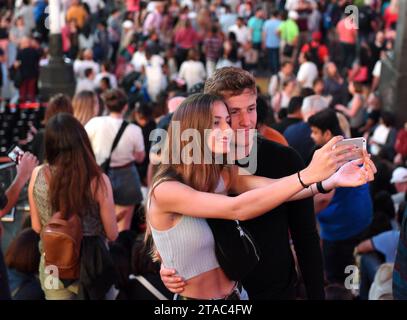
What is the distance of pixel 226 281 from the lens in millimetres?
2967

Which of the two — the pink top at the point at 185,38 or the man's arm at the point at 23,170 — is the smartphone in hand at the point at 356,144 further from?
the pink top at the point at 185,38

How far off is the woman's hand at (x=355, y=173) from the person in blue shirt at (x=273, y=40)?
13.6m

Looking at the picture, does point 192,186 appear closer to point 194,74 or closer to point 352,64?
point 194,74

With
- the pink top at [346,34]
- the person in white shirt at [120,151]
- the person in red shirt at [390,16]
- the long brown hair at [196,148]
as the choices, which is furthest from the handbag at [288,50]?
the long brown hair at [196,148]

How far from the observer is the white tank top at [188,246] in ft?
9.38

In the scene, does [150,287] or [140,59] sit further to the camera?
[140,59]

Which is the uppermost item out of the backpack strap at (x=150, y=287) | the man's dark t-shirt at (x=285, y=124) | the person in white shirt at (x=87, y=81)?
the man's dark t-shirt at (x=285, y=124)

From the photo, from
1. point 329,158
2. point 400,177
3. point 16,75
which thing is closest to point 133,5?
point 16,75

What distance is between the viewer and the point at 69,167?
14.0 feet

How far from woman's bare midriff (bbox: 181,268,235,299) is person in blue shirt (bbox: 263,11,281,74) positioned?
13445mm

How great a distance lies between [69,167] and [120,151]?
241 cm

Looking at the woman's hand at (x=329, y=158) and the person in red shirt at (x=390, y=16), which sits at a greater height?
the woman's hand at (x=329, y=158)

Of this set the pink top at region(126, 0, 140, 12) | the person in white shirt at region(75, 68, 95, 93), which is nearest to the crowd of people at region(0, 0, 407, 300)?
the person in white shirt at region(75, 68, 95, 93)

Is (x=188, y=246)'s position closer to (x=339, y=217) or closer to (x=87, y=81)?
(x=339, y=217)
